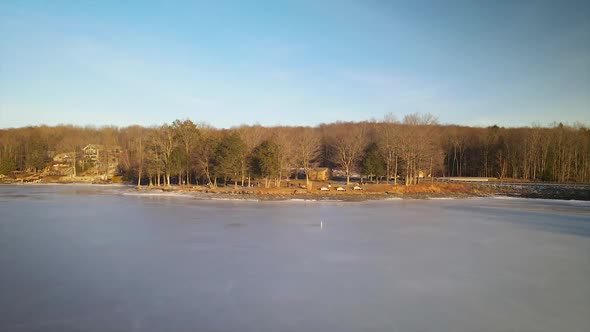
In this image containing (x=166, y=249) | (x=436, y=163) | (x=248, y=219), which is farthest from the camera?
(x=436, y=163)

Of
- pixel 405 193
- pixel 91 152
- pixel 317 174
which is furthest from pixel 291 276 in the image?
pixel 91 152

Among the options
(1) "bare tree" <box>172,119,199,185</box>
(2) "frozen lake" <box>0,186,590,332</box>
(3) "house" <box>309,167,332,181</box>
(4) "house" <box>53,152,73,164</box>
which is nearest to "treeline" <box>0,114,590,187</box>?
(1) "bare tree" <box>172,119,199,185</box>

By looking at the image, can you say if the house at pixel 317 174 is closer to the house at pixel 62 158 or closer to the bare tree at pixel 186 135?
the bare tree at pixel 186 135

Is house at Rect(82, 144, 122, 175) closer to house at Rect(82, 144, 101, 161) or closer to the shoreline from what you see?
house at Rect(82, 144, 101, 161)

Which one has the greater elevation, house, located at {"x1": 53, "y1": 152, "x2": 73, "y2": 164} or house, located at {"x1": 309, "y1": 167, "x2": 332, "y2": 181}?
house, located at {"x1": 53, "y1": 152, "x2": 73, "y2": 164}

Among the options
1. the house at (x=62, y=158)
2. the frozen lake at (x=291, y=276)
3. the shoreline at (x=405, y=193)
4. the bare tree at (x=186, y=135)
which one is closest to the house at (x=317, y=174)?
the shoreline at (x=405, y=193)

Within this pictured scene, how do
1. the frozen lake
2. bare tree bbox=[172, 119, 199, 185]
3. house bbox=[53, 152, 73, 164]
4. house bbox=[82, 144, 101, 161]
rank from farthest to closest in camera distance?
house bbox=[53, 152, 73, 164]
house bbox=[82, 144, 101, 161]
bare tree bbox=[172, 119, 199, 185]
the frozen lake

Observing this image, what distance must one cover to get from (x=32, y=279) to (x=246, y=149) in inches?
1105

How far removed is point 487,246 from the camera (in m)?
10.9

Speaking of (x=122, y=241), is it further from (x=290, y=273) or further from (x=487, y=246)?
(x=487, y=246)

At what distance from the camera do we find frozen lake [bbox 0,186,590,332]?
5602 millimetres

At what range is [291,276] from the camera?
788 cm

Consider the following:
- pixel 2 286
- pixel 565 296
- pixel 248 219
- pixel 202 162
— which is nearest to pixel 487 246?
pixel 565 296

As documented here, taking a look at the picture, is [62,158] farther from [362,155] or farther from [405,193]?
[405,193]
